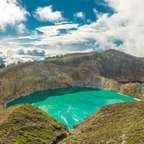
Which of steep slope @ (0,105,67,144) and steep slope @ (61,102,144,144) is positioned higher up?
steep slope @ (61,102,144,144)

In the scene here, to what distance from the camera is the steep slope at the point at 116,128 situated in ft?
185

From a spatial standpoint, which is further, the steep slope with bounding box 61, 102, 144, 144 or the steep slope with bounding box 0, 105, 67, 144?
the steep slope with bounding box 0, 105, 67, 144

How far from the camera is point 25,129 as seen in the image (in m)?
87.2

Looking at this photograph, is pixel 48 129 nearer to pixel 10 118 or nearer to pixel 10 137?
pixel 10 118

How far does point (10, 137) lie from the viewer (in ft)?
249

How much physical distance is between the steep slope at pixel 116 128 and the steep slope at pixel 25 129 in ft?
44.9

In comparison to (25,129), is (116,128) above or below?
above

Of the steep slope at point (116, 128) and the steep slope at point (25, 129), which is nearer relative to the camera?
the steep slope at point (116, 128)

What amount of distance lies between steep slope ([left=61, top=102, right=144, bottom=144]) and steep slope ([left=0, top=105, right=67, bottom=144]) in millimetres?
13681

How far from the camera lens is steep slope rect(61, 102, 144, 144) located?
185ft

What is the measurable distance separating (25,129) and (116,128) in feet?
109

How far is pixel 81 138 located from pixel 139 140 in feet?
54.2

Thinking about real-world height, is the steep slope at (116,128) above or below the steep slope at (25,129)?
above

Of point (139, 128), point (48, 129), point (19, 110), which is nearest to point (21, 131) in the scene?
point (48, 129)
